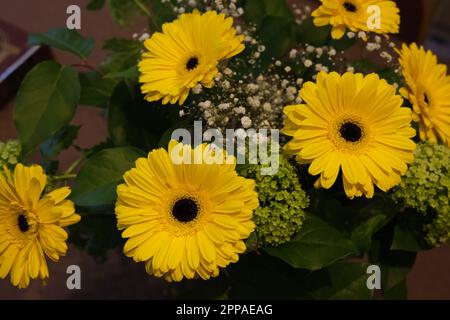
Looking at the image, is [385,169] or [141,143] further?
[141,143]

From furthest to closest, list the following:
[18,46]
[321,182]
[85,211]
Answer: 1. [18,46]
2. [85,211]
3. [321,182]

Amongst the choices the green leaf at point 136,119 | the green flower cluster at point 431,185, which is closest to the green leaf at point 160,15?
the green leaf at point 136,119

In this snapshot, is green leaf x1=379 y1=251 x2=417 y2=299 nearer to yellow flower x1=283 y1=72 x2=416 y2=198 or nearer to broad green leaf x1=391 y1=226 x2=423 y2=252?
broad green leaf x1=391 y1=226 x2=423 y2=252

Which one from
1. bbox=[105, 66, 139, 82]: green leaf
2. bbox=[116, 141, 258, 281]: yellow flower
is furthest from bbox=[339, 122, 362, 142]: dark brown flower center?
bbox=[105, 66, 139, 82]: green leaf

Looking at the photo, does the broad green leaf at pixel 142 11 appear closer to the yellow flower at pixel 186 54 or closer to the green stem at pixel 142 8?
the green stem at pixel 142 8

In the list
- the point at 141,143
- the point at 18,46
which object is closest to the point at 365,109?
the point at 141,143

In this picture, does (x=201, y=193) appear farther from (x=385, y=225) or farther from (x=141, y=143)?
(x=385, y=225)
